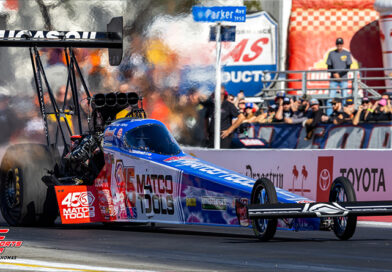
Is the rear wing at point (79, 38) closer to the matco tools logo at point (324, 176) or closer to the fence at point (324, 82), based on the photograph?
the matco tools logo at point (324, 176)

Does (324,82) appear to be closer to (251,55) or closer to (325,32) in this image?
(325,32)

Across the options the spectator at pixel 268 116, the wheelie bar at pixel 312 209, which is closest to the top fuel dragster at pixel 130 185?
the wheelie bar at pixel 312 209

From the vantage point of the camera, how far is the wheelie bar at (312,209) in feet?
35.2

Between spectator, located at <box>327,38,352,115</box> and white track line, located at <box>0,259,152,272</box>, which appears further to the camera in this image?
spectator, located at <box>327,38,352,115</box>

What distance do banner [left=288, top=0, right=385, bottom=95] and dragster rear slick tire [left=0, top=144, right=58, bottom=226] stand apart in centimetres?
1455

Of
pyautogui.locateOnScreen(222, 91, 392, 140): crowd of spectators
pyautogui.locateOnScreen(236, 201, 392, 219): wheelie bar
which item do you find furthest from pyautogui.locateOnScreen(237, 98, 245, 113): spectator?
pyautogui.locateOnScreen(236, 201, 392, 219): wheelie bar

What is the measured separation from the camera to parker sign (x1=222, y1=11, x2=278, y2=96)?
28.6 m

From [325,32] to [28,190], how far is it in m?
15.9

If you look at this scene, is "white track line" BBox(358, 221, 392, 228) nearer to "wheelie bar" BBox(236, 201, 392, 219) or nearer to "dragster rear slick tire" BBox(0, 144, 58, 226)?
"wheelie bar" BBox(236, 201, 392, 219)

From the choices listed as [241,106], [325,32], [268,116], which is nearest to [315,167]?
[268,116]

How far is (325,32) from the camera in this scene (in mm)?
28797

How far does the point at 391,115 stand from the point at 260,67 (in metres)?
8.61

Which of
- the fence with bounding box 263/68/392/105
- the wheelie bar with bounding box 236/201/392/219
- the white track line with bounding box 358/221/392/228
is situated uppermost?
the fence with bounding box 263/68/392/105

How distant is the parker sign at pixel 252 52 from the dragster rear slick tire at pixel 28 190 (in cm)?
1396
